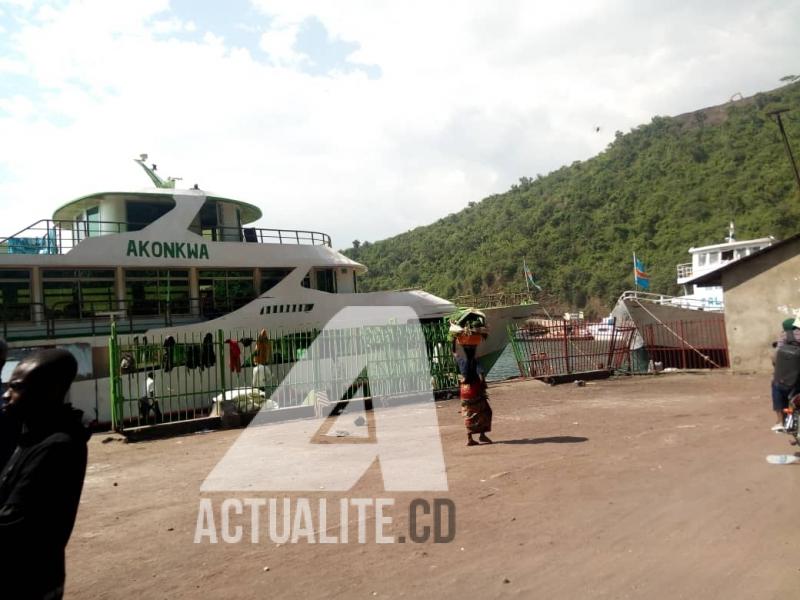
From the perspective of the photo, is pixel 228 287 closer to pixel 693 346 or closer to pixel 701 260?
pixel 693 346

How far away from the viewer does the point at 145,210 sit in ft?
60.3

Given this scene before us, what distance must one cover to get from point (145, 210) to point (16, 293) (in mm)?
4141

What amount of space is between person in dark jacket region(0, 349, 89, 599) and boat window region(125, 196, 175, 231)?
17.4 meters

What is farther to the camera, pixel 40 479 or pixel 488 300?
pixel 488 300

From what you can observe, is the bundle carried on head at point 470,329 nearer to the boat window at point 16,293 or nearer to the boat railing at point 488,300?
the boat window at point 16,293

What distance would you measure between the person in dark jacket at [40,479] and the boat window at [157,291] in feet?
55.1

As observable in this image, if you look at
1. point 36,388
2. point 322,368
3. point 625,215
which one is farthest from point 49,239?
point 625,215

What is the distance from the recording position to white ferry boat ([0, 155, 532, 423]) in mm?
16531

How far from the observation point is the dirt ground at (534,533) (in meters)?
3.79

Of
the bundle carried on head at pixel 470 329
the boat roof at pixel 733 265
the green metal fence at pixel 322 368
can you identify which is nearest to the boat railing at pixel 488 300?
the boat roof at pixel 733 265

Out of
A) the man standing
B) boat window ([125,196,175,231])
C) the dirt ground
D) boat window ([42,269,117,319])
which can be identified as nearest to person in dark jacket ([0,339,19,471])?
the dirt ground

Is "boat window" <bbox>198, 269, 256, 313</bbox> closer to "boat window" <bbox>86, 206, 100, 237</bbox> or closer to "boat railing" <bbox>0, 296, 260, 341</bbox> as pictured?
"boat railing" <bbox>0, 296, 260, 341</bbox>

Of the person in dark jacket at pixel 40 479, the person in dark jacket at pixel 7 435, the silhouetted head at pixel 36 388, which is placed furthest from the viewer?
the person in dark jacket at pixel 7 435

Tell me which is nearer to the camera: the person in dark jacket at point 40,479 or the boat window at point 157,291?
the person in dark jacket at point 40,479
